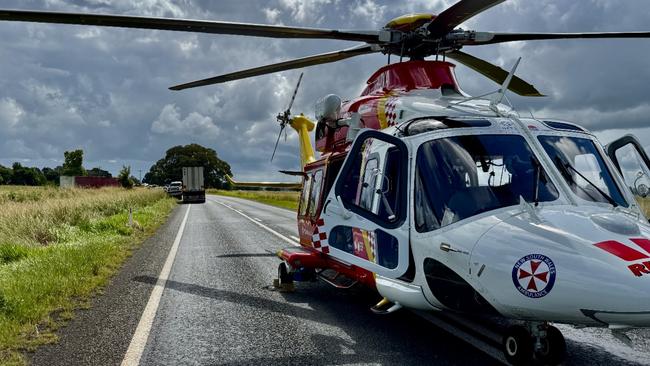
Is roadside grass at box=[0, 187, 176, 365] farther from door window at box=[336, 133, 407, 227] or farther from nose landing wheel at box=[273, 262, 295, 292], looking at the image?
door window at box=[336, 133, 407, 227]

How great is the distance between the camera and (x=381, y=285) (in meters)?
5.22

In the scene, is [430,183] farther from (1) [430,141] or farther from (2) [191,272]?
(2) [191,272]

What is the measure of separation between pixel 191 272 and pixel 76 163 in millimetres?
68578

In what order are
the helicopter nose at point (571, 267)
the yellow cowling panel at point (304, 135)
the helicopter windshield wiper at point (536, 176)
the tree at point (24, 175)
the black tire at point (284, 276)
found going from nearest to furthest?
the helicopter nose at point (571, 267), the helicopter windshield wiper at point (536, 176), the black tire at point (284, 276), the yellow cowling panel at point (304, 135), the tree at point (24, 175)

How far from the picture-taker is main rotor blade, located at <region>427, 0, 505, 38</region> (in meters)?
5.08

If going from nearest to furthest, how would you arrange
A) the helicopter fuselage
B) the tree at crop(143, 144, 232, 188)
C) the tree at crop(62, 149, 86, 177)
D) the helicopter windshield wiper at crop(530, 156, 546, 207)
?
the helicopter fuselage → the helicopter windshield wiper at crop(530, 156, 546, 207) → the tree at crop(62, 149, 86, 177) → the tree at crop(143, 144, 232, 188)

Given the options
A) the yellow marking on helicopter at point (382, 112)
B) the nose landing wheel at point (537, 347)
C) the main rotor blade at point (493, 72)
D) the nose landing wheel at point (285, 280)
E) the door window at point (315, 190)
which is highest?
the main rotor blade at point (493, 72)

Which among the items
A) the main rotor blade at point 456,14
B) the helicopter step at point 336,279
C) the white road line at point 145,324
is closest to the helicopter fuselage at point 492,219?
the helicopter step at point 336,279

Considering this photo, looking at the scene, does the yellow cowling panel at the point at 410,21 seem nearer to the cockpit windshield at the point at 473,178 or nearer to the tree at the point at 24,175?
the cockpit windshield at the point at 473,178

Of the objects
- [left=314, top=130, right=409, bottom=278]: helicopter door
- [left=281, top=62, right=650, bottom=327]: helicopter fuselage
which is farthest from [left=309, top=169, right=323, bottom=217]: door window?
[left=281, top=62, right=650, bottom=327]: helicopter fuselage

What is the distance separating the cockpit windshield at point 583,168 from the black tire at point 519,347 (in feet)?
4.16

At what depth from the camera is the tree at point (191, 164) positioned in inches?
4906

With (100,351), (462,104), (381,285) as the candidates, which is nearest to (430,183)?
(381,285)

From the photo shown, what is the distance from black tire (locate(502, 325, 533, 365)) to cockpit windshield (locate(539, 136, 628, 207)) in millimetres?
1269
